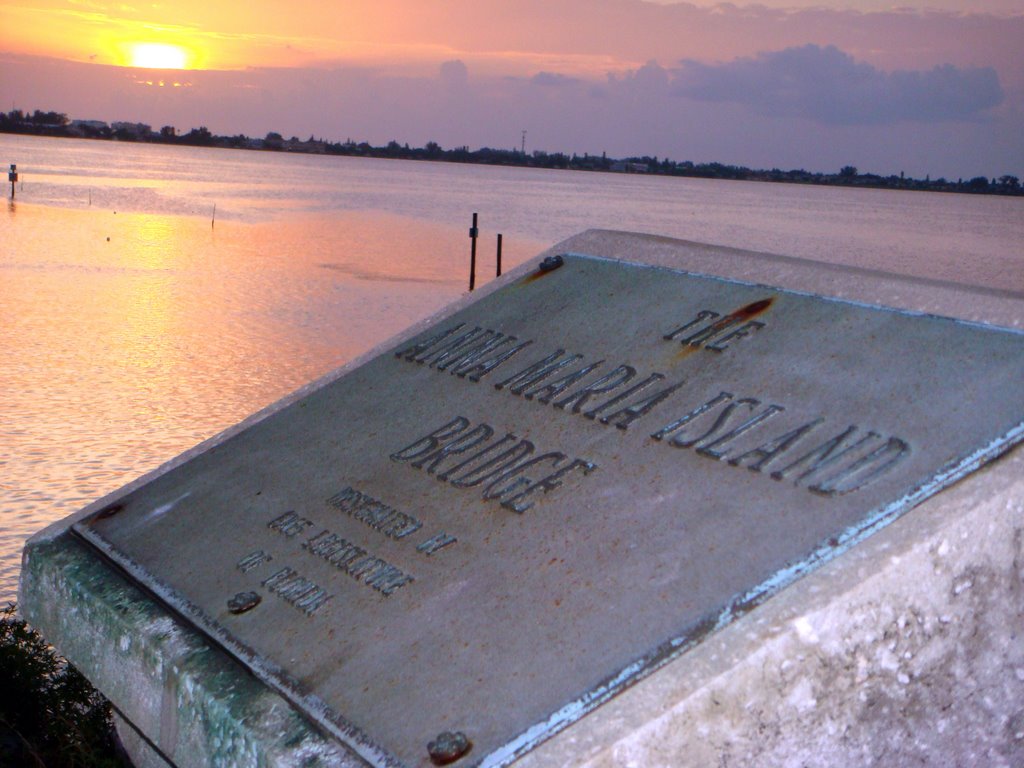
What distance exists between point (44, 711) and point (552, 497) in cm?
183

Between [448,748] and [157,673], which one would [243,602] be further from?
[448,748]

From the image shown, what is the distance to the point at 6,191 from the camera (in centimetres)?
3900

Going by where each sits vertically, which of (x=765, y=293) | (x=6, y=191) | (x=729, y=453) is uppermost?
(x=765, y=293)

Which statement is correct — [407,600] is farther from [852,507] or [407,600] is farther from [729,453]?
[852,507]

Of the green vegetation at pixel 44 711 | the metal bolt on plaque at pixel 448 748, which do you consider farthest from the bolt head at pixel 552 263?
the metal bolt on plaque at pixel 448 748

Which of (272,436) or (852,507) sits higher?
(852,507)

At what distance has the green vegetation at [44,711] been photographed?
3004mm

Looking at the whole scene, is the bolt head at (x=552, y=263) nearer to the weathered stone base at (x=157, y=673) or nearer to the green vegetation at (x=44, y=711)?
the weathered stone base at (x=157, y=673)

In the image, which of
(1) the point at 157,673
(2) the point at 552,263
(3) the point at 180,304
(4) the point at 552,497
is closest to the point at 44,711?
(1) the point at 157,673

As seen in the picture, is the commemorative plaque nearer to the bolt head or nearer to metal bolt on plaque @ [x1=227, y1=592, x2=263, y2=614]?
metal bolt on plaque @ [x1=227, y1=592, x2=263, y2=614]

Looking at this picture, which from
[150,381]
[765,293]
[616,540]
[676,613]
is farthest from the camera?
[150,381]

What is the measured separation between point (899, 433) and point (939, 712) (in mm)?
502

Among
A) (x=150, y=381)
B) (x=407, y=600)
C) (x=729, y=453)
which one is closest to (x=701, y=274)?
(x=729, y=453)

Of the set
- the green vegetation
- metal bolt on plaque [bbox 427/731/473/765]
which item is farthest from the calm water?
metal bolt on plaque [bbox 427/731/473/765]
